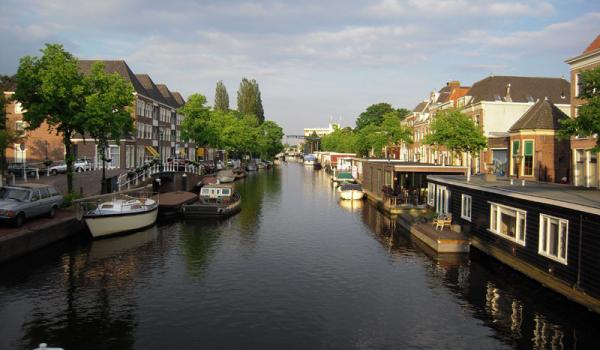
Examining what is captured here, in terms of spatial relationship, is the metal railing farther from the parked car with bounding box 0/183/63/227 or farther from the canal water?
the canal water

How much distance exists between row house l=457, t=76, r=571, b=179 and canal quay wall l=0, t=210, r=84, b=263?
49171mm

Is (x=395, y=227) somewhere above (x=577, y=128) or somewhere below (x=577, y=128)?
below

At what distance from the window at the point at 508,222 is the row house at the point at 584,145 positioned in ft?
66.2

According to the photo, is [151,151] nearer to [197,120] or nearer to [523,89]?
[197,120]

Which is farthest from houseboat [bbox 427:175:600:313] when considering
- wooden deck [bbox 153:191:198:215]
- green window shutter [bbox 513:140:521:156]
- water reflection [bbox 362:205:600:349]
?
green window shutter [bbox 513:140:521:156]

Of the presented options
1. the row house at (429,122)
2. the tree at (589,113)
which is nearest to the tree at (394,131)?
the row house at (429,122)

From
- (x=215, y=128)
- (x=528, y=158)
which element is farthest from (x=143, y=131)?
(x=528, y=158)

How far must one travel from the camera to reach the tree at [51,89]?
111 feet

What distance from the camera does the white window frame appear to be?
29641 mm

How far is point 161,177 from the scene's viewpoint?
5488 cm

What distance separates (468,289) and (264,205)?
100 ft

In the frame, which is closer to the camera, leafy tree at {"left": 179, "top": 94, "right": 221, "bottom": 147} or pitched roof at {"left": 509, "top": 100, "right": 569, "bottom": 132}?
pitched roof at {"left": 509, "top": 100, "right": 569, "bottom": 132}

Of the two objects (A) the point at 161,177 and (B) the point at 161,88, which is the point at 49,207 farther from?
(B) the point at 161,88

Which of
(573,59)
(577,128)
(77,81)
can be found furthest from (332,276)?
(573,59)
